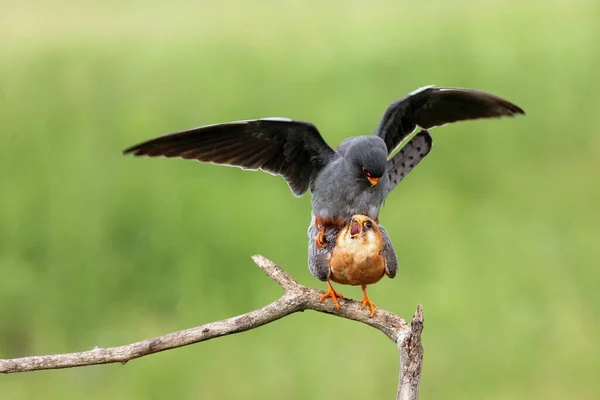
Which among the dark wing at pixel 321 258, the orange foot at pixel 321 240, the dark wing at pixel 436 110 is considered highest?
the dark wing at pixel 436 110

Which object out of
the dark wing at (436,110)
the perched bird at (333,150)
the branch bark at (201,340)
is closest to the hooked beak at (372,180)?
the perched bird at (333,150)

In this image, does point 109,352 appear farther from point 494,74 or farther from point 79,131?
point 494,74

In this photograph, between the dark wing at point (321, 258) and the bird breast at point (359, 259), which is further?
the dark wing at point (321, 258)

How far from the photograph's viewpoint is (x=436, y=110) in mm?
6969

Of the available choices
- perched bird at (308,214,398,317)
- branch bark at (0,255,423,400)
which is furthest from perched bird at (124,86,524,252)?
branch bark at (0,255,423,400)

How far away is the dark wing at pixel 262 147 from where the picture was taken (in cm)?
621

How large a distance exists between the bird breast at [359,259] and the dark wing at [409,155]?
1096mm

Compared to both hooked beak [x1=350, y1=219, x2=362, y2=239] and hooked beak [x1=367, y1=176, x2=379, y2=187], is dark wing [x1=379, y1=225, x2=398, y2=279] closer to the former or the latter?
hooked beak [x1=350, y1=219, x2=362, y2=239]

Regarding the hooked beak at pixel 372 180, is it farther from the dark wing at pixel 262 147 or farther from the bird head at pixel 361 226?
the dark wing at pixel 262 147

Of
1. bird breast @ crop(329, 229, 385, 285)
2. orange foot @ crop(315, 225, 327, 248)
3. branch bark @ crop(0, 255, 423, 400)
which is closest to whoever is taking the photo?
branch bark @ crop(0, 255, 423, 400)

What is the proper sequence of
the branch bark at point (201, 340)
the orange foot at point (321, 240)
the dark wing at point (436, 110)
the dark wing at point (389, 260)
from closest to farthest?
the branch bark at point (201, 340) < the dark wing at point (389, 260) < the orange foot at point (321, 240) < the dark wing at point (436, 110)

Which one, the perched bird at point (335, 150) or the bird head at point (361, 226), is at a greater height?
the perched bird at point (335, 150)

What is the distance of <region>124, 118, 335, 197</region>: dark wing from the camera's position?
6211mm

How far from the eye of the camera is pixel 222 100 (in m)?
14.4
